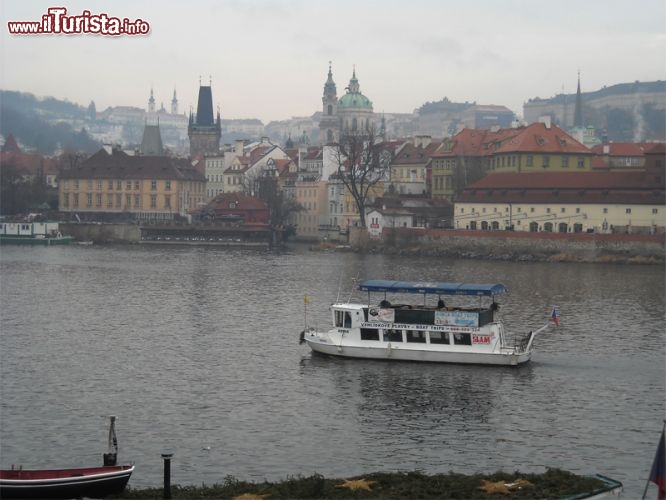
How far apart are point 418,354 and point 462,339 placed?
5.10ft

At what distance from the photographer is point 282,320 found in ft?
169

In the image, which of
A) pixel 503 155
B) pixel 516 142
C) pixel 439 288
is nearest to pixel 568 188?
pixel 516 142

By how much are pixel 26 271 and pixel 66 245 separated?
1425 inches

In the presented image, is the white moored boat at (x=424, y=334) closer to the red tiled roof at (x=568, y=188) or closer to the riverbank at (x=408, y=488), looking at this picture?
the riverbank at (x=408, y=488)

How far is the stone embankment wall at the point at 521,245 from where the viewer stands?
88438mm

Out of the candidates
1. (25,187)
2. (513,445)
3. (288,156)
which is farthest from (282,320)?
(288,156)

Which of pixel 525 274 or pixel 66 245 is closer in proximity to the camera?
pixel 525 274

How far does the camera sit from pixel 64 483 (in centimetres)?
2252

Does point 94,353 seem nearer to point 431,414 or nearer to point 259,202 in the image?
point 431,414

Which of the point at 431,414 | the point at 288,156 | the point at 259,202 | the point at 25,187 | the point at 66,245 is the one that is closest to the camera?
the point at 431,414

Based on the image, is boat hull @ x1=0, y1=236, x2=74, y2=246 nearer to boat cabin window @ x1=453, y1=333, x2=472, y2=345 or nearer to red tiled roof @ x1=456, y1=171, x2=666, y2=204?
red tiled roof @ x1=456, y1=171, x2=666, y2=204

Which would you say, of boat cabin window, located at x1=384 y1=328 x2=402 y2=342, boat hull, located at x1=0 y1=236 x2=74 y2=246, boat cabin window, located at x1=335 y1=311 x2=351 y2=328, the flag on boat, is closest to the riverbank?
the flag on boat

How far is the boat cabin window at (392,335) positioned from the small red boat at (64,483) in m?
18.7

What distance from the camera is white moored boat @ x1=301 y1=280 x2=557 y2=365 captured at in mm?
40281
